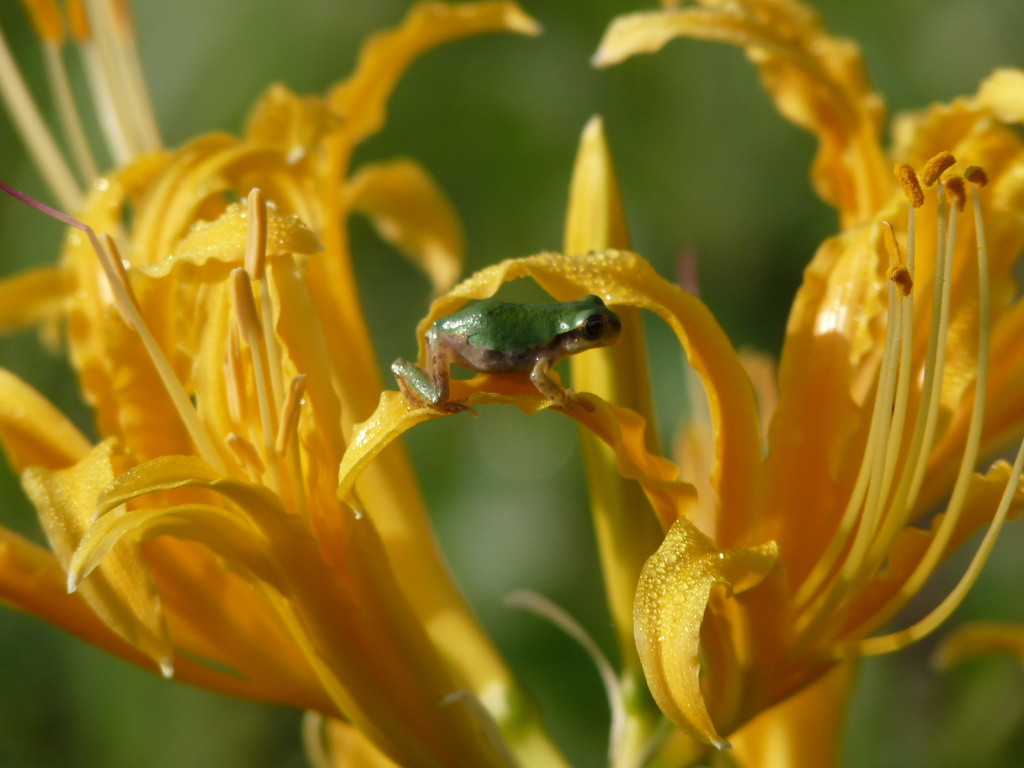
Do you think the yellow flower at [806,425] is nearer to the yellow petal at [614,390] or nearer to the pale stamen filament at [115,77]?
the yellow petal at [614,390]

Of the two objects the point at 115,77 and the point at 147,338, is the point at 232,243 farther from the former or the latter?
the point at 115,77

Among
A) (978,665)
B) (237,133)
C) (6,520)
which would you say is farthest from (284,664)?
(237,133)

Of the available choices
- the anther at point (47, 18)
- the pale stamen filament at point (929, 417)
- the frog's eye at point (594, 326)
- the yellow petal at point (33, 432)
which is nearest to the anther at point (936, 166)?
the pale stamen filament at point (929, 417)

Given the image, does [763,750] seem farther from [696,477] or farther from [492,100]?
[492,100]

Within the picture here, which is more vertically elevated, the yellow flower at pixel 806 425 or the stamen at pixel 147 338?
the stamen at pixel 147 338

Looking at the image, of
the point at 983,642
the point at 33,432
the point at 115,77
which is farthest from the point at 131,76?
the point at 983,642

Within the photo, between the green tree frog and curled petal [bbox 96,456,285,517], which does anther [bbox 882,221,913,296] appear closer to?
the green tree frog

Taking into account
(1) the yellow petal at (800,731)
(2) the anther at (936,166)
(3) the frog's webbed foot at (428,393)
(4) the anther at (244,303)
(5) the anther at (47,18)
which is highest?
(5) the anther at (47,18)
